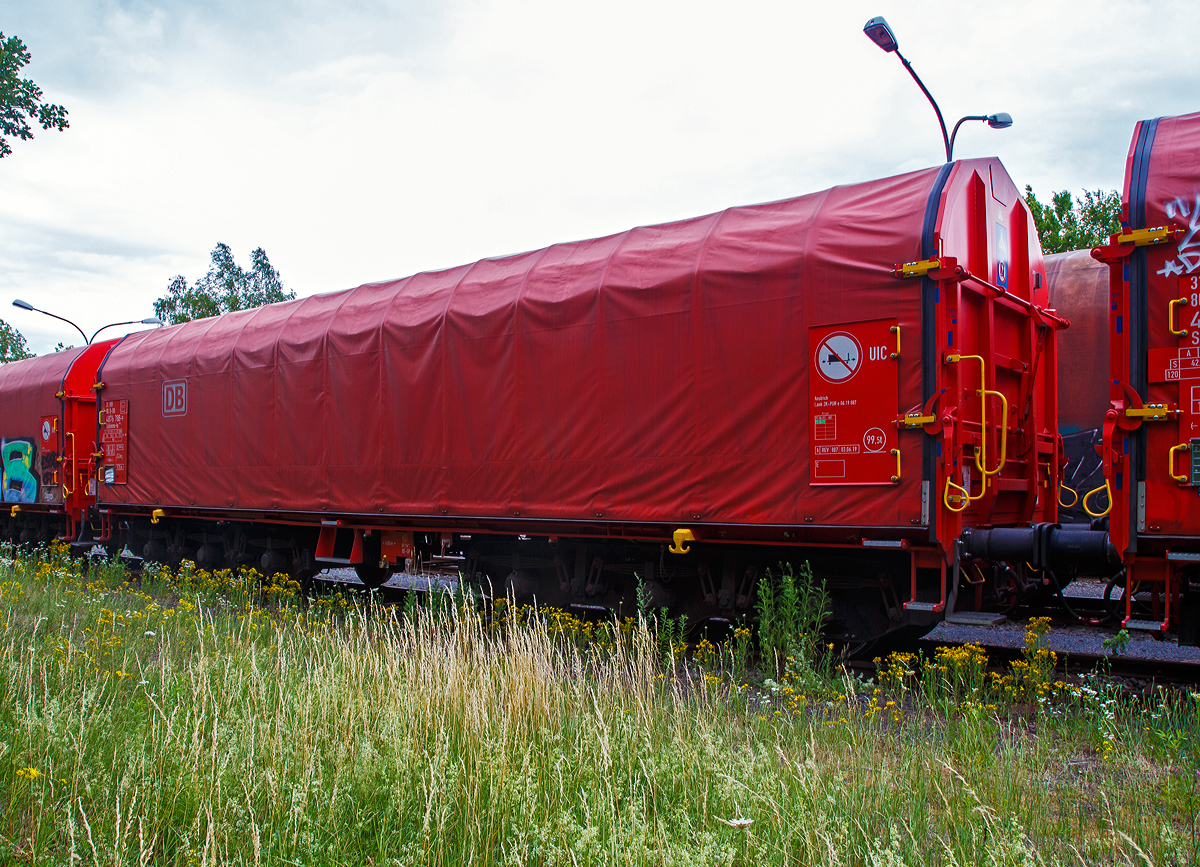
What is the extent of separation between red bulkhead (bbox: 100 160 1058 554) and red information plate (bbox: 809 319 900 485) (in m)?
0.02

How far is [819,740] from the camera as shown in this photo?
4809 mm

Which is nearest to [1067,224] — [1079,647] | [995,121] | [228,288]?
[995,121]

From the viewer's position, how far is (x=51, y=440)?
663 inches

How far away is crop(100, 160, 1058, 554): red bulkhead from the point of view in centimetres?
691

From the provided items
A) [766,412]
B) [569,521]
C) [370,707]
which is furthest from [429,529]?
[370,707]

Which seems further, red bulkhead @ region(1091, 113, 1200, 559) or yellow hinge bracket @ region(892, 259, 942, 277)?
yellow hinge bracket @ region(892, 259, 942, 277)

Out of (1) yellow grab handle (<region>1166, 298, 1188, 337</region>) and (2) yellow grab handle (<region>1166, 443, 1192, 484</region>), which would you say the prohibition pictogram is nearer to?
(1) yellow grab handle (<region>1166, 298, 1188, 337</region>)

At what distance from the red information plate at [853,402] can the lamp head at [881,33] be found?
32.5 feet

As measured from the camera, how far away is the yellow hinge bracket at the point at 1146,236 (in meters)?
5.84

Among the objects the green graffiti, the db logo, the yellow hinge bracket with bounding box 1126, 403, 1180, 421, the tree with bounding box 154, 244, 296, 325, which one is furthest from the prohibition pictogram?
the tree with bounding box 154, 244, 296, 325

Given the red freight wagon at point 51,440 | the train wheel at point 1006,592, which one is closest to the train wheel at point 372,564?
the red freight wagon at point 51,440

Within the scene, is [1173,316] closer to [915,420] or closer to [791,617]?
[915,420]

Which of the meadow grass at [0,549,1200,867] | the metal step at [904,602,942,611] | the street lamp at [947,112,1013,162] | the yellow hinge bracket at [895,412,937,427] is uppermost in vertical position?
the street lamp at [947,112,1013,162]

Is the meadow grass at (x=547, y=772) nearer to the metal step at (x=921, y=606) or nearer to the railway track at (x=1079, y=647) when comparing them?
the metal step at (x=921, y=606)
